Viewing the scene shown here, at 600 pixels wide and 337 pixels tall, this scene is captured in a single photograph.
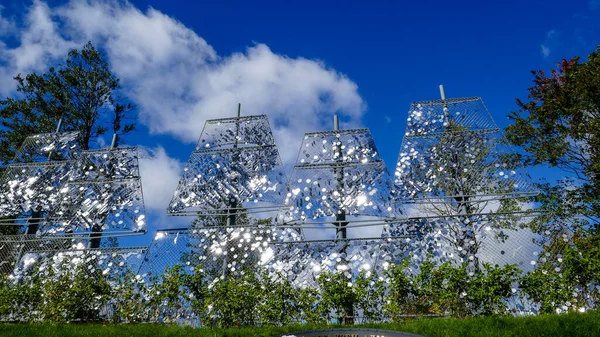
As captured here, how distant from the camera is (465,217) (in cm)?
706

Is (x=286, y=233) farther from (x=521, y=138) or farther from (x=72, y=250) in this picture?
(x=521, y=138)

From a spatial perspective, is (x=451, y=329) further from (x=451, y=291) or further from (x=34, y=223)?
(x=34, y=223)

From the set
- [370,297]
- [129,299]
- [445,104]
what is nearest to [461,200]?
[445,104]

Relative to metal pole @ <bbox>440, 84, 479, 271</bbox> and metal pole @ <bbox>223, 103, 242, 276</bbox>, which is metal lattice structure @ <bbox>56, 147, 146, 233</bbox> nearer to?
metal pole @ <bbox>223, 103, 242, 276</bbox>

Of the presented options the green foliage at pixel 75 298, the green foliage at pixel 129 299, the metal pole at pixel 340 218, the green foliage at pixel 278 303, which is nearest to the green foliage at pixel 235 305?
the green foliage at pixel 278 303

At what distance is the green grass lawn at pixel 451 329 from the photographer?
426 cm

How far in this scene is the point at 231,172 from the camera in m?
8.91

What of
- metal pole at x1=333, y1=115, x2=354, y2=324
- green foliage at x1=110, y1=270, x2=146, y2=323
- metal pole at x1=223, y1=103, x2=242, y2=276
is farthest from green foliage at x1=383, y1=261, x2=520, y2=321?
green foliage at x1=110, y1=270, x2=146, y2=323

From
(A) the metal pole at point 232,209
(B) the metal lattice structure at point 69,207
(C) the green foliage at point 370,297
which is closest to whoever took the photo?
(C) the green foliage at point 370,297

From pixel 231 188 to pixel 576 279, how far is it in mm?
7142

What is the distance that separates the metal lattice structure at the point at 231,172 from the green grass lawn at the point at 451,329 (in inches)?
139

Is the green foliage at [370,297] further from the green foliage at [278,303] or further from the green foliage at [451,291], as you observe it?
the green foliage at [278,303]

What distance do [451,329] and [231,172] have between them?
611 centimetres

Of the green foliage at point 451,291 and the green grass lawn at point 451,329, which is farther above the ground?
the green foliage at point 451,291
